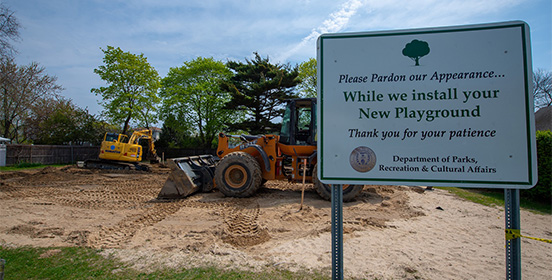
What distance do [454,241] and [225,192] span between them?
566 cm

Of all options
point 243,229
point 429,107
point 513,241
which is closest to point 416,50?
point 429,107

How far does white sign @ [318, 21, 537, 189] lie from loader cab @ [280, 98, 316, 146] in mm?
5793

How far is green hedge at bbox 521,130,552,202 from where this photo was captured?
8761mm

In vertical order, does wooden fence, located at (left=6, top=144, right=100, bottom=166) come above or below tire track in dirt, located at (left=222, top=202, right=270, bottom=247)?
above

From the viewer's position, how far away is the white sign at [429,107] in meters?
2.04

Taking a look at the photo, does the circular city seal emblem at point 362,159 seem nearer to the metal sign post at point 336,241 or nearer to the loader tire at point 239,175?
the metal sign post at point 336,241

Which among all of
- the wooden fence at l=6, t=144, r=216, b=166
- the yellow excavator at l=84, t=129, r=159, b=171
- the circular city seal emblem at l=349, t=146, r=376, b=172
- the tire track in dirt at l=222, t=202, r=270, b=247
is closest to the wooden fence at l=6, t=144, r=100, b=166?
the wooden fence at l=6, t=144, r=216, b=166

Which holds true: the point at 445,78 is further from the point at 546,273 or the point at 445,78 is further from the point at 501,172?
the point at 546,273

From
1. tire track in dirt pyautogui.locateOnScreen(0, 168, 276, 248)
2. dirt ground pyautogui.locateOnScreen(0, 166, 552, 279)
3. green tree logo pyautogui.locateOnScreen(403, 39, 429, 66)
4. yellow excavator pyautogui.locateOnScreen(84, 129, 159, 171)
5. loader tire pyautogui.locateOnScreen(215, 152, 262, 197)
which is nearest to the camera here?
green tree logo pyautogui.locateOnScreen(403, 39, 429, 66)

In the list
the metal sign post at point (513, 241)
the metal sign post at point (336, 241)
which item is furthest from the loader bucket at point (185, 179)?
the metal sign post at point (513, 241)

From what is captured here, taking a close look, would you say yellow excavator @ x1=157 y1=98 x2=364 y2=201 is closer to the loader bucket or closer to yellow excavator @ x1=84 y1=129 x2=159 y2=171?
the loader bucket

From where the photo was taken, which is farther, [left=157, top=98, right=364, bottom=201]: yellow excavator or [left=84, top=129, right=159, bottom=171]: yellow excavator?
[left=84, top=129, right=159, bottom=171]: yellow excavator

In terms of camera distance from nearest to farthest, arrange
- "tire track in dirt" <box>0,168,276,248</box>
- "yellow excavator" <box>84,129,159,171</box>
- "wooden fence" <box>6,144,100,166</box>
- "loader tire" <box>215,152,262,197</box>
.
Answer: "tire track in dirt" <box>0,168,276,248</box>
"loader tire" <box>215,152,262,197</box>
"yellow excavator" <box>84,129,159,171</box>
"wooden fence" <box>6,144,100,166</box>

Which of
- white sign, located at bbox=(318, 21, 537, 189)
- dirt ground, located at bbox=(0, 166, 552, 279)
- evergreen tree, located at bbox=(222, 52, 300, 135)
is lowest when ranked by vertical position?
dirt ground, located at bbox=(0, 166, 552, 279)
